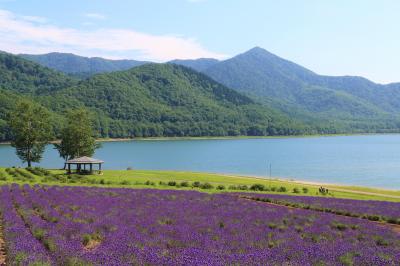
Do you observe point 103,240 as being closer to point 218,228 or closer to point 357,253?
point 218,228

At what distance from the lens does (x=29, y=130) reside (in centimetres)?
7244

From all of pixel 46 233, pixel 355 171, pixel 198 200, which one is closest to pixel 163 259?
pixel 46 233

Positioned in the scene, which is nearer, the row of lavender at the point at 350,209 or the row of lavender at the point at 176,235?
the row of lavender at the point at 176,235

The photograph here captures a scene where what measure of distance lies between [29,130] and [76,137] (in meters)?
7.50

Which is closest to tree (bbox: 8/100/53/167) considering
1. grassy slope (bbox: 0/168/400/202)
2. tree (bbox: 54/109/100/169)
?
tree (bbox: 54/109/100/169)

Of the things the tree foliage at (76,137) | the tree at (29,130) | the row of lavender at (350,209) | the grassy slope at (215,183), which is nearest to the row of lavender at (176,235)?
the row of lavender at (350,209)

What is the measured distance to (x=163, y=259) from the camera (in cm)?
1261

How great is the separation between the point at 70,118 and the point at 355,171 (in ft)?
224

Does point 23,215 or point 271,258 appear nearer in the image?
point 271,258

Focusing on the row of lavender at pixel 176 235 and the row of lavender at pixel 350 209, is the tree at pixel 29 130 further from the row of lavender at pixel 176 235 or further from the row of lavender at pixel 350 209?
the row of lavender at pixel 350 209

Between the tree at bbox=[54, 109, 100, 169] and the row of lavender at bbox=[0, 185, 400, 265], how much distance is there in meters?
47.1

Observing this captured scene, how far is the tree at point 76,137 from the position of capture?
7494 cm

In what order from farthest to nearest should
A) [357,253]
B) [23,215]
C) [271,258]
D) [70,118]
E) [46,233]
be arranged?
[70,118] < [23,215] < [46,233] < [357,253] < [271,258]

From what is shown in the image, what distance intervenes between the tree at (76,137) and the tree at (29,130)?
3.10 metres
